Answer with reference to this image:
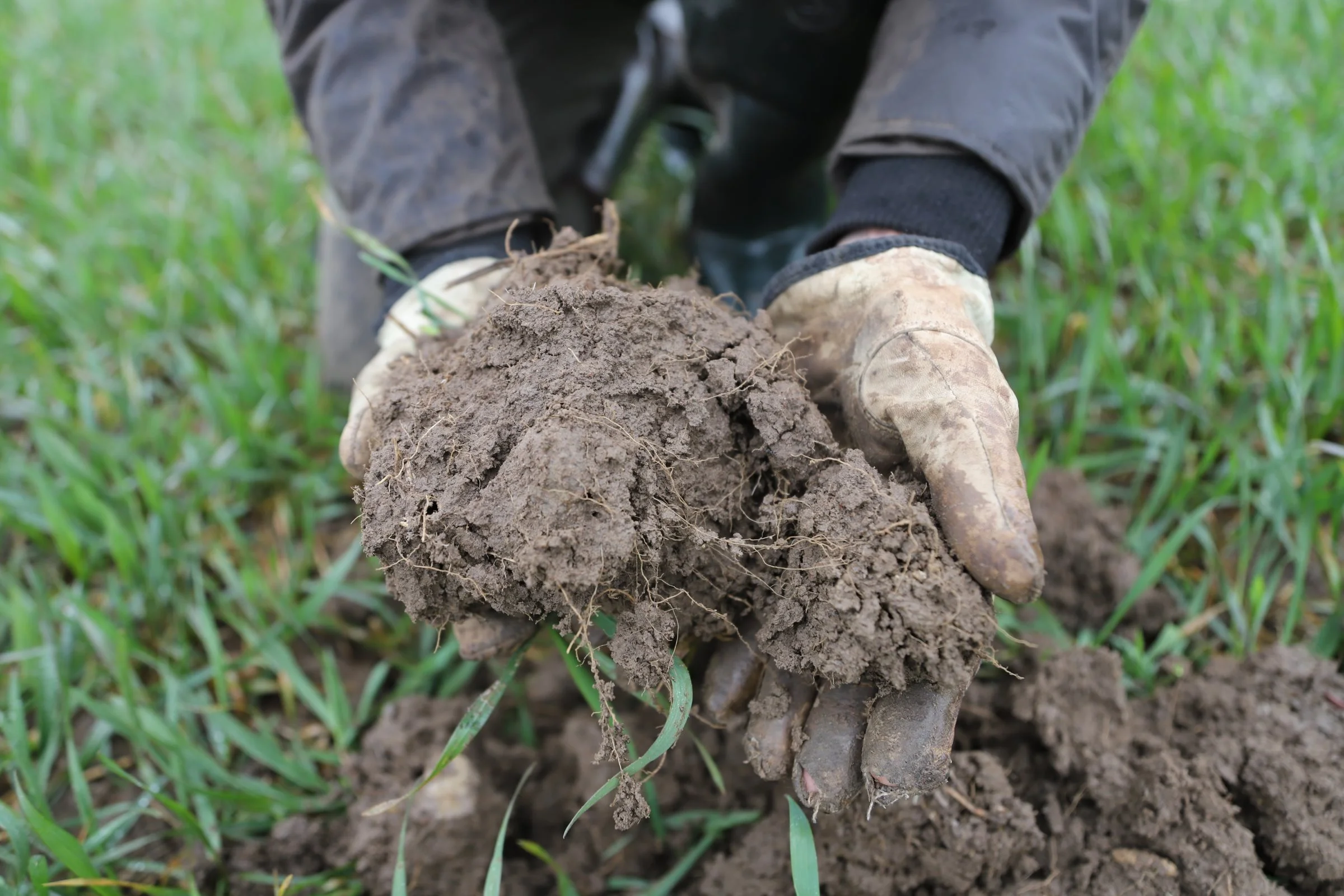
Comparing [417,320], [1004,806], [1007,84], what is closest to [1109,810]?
[1004,806]

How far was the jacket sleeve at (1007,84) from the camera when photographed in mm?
1415

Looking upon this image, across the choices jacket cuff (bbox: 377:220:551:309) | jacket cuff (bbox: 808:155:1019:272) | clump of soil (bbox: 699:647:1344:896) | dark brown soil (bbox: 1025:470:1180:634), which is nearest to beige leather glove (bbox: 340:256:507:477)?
jacket cuff (bbox: 377:220:551:309)

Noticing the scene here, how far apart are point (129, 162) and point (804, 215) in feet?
8.19

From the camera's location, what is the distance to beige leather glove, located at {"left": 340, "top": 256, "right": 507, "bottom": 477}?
1305mm

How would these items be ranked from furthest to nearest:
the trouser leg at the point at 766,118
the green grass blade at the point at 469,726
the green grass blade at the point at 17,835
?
the trouser leg at the point at 766,118, the green grass blade at the point at 17,835, the green grass blade at the point at 469,726

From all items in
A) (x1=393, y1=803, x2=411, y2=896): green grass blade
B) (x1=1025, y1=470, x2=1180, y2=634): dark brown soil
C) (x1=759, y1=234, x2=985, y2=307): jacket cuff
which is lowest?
(x1=1025, y1=470, x2=1180, y2=634): dark brown soil

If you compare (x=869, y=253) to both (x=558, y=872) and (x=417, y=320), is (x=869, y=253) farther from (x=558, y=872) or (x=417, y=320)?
(x=558, y=872)

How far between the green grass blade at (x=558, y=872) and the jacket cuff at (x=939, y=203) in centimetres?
119

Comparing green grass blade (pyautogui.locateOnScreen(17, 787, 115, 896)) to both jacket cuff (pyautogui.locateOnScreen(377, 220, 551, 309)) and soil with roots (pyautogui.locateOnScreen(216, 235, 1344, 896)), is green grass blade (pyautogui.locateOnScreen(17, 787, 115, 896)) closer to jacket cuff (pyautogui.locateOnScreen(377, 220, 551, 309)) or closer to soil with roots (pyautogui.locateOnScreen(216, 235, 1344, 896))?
soil with roots (pyautogui.locateOnScreen(216, 235, 1344, 896))

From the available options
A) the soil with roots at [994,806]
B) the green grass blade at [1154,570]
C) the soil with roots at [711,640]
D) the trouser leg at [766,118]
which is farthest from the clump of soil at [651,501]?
the trouser leg at [766,118]

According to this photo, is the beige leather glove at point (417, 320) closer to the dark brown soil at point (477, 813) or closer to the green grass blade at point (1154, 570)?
the dark brown soil at point (477, 813)

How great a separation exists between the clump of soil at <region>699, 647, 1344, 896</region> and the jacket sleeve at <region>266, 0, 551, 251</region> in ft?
4.27

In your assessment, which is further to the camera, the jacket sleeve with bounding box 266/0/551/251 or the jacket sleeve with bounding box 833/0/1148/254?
the jacket sleeve with bounding box 266/0/551/251

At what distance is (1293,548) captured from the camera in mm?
1627
